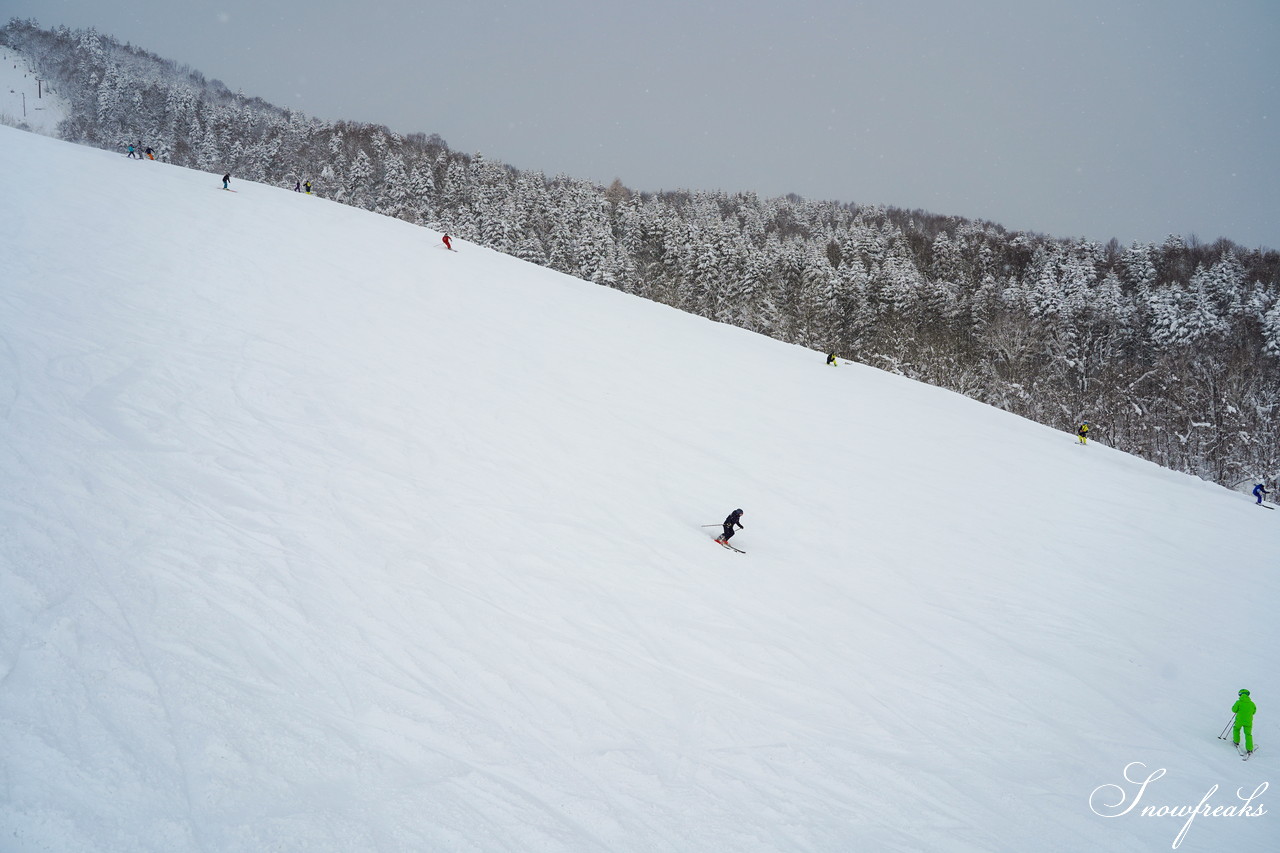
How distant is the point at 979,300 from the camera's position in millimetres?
53688

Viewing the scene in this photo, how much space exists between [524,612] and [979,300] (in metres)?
57.3

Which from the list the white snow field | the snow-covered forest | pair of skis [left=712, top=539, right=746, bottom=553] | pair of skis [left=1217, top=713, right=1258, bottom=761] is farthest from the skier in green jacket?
the snow-covered forest

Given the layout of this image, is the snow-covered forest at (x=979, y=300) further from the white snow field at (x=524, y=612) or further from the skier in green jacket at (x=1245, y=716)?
the skier in green jacket at (x=1245, y=716)

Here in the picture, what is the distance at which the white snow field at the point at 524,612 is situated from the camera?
520cm

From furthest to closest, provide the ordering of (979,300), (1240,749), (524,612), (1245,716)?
(979,300), (1240,749), (1245,716), (524,612)

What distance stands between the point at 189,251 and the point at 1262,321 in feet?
221

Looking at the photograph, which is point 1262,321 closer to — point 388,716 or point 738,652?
point 738,652

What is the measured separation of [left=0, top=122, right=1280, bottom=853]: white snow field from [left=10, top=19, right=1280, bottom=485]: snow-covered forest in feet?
28.0

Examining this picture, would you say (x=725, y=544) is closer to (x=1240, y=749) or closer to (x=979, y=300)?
(x=1240, y=749)

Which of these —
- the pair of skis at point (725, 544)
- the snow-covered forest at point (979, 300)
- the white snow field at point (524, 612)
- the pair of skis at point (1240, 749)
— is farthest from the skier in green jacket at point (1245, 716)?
the snow-covered forest at point (979, 300)

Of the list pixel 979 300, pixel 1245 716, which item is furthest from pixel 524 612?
pixel 979 300

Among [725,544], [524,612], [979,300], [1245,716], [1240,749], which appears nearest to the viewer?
[524,612]

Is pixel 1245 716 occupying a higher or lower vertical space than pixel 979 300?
lower

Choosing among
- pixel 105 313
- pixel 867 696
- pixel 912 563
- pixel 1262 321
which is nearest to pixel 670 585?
pixel 867 696
